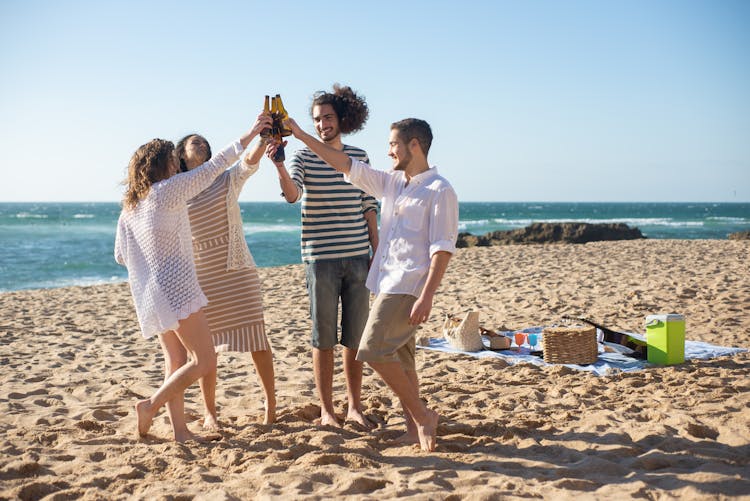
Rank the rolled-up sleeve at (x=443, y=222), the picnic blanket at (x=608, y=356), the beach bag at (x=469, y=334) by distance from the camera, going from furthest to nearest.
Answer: the beach bag at (x=469, y=334) → the picnic blanket at (x=608, y=356) → the rolled-up sleeve at (x=443, y=222)

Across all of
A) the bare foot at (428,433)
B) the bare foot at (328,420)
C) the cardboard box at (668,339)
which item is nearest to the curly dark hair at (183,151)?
the bare foot at (328,420)

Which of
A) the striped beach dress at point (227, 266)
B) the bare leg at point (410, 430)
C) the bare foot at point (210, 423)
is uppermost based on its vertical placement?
the striped beach dress at point (227, 266)

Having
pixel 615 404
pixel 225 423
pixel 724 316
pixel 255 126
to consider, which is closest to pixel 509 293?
pixel 724 316

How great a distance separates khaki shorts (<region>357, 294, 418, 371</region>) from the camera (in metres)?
3.13

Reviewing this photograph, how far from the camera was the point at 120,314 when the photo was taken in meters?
8.71

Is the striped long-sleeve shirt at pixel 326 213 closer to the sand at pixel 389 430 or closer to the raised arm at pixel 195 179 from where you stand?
the raised arm at pixel 195 179

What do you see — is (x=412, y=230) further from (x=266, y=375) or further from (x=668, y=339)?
(x=668, y=339)

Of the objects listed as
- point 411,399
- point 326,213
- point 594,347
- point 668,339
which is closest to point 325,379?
point 411,399

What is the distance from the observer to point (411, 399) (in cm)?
326

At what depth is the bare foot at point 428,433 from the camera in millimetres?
3279

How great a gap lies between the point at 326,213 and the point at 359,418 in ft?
3.97

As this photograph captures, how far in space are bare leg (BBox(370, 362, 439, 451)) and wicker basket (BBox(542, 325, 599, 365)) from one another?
2.18 meters

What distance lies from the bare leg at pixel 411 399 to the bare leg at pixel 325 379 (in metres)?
0.64

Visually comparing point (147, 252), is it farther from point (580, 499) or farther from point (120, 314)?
point (120, 314)
